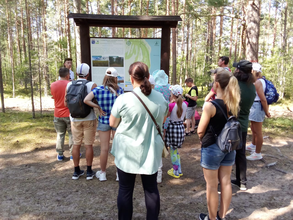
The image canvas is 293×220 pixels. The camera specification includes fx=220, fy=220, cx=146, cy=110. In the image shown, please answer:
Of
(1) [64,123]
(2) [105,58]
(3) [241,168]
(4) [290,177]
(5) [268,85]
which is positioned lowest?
(4) [290,177]

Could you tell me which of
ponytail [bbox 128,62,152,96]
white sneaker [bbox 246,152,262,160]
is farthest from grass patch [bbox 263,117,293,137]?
ponytail [bbox 128,62,152,96]

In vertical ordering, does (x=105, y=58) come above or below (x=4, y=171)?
above

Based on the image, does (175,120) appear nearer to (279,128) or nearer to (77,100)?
(77,100)

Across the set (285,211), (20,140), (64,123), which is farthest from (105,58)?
(285,211)

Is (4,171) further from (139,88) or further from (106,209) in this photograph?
(139,88)

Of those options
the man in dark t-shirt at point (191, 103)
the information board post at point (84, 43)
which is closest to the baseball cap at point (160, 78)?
the information board post at point (84, 43)

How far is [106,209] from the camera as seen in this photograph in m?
2.84

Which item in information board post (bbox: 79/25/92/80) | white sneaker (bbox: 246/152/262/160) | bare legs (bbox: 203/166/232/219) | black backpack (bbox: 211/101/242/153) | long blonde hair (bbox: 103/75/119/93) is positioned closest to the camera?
black backpack (bbox: 211/101/242/153)

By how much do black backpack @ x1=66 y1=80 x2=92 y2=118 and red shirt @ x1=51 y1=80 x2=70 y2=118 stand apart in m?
0.77

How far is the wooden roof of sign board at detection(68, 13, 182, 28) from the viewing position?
4734 millimetres

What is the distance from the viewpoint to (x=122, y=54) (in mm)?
5223

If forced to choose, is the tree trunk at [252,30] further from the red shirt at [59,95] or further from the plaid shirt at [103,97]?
the red shirt at [59,95]

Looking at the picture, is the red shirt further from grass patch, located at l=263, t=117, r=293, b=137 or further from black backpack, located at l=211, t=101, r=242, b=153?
grass patch, located at l=263, t=117, r=293, b=137

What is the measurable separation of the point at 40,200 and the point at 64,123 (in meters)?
1.69
